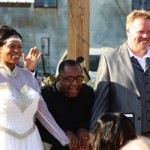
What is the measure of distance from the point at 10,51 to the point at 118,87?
0.90m

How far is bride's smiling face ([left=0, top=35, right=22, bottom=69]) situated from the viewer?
180 inches

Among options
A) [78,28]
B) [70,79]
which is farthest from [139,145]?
[78,28]

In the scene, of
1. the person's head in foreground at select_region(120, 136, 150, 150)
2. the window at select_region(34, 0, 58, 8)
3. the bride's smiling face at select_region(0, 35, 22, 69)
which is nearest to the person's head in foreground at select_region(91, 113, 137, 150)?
the person's head in foreground at select_region(120, 136, 150, 150)

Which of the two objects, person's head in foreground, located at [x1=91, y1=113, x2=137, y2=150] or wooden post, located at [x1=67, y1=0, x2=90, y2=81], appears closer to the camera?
person's head in foreground, located at [x1=91, y1=113, x2=137, y2=150]

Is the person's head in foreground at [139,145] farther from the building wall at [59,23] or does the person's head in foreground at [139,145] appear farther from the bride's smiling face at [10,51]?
the building wall at [59,23]

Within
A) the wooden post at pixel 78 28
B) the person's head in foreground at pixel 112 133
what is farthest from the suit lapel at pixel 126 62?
the wooden post at pixel 78 28

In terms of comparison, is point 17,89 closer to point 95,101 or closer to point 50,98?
point 50,98

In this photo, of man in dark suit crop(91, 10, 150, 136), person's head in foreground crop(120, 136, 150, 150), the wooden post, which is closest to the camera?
person's head in foreground crop(120, 136, 150, 150)

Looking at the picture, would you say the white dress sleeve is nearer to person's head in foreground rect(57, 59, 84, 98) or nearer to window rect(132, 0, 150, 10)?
person's head in foreground rect(57, 59, 84, 98)

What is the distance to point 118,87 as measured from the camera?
445cm

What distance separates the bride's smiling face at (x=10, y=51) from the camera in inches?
180

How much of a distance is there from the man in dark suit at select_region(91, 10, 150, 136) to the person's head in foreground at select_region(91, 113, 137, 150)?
3.50ft

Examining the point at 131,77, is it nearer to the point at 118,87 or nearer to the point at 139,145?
the point at 118,87

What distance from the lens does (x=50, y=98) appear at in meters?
4.72
